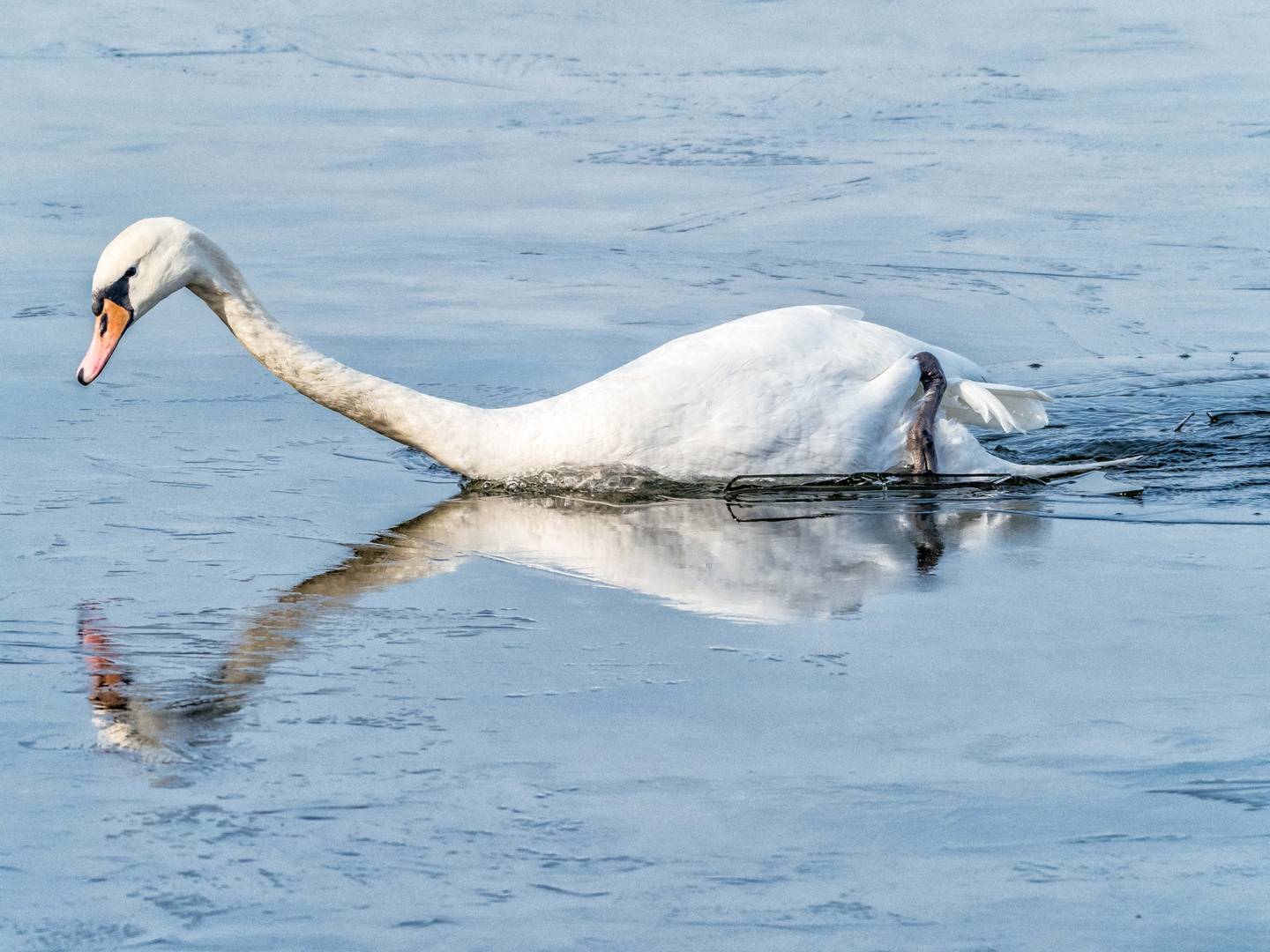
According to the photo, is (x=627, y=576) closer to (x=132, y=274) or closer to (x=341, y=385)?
(x=341, y=385)

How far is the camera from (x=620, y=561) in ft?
20.9

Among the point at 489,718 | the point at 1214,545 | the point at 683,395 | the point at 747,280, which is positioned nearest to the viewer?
the point at 489,718

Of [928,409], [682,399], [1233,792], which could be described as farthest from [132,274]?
[1233,792]

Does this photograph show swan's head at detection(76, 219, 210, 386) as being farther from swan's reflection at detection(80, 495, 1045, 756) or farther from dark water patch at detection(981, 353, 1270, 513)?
dark water patch at detection(981, 353, 1270, 513)

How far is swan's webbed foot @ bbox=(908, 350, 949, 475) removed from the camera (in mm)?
7516

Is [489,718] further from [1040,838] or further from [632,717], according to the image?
[1040,838]

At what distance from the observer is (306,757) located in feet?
14.4

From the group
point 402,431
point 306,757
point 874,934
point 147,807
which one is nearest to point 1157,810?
point 874,934

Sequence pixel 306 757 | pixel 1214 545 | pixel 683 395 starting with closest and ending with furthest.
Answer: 1. pixel 306 757
2. pixel 1214 545
3. pixel 683 395

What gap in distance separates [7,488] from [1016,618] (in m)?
4.31

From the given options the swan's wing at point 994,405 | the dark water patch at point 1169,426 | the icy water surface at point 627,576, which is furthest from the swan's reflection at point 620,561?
the dark water patch at point 1169,426

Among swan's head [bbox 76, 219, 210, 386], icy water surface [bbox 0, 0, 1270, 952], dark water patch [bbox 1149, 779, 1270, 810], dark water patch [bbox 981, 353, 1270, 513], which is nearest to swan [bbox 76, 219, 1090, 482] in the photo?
swan's head [bbox 76, 219, 210, 386]

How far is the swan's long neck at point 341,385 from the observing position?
7.62m

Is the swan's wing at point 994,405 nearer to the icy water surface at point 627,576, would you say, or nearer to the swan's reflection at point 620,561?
the icy water surface at point 627,576
